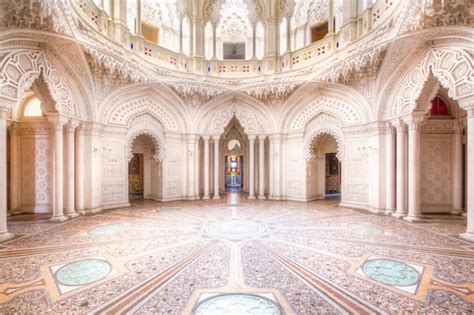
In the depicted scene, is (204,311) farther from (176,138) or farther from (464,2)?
(176,138)

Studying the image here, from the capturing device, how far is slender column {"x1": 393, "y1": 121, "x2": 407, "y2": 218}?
295 inches

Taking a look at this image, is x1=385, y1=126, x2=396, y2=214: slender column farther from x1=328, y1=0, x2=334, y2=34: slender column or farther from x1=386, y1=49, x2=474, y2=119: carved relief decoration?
x1=328, y1=0, x2=334, y2=34: slender column

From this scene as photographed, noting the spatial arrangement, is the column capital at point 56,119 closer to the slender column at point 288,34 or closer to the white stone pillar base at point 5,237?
the white stone pillar base at point 5,237

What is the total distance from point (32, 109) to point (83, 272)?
800 centimetres

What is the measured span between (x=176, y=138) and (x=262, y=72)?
17.1ft

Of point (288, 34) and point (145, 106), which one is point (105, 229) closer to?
point (145, 106)

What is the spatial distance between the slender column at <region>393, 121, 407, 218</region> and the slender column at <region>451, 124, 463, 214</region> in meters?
2.05

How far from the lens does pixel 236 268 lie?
3.82 metres

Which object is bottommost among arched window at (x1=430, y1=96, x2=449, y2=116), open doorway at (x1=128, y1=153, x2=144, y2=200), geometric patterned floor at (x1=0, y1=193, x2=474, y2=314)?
geometric patterned floor at (x1=0, y1=193, x2=474, y2=314)

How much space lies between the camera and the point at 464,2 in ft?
15.9

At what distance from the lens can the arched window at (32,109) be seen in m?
8.50

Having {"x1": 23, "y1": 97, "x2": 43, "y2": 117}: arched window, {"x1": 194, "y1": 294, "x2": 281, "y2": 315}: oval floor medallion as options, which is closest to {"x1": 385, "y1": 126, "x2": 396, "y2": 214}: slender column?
{"x1": 194, "y1": 294, "x2": 281, "y2": 315}: oval floor medallion

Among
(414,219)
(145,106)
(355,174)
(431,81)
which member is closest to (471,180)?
(414,219)

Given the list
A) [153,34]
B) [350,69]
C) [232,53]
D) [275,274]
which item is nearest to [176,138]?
[153,34]
